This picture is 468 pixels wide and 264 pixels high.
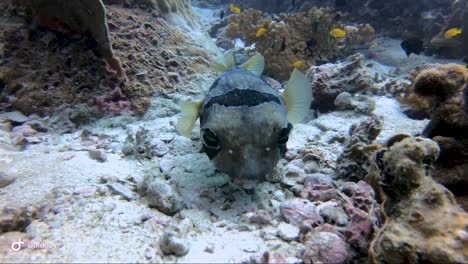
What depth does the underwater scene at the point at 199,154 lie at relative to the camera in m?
2.12

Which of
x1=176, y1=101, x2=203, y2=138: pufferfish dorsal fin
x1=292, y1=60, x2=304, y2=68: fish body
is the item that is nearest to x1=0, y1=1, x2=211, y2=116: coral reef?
x1=176, y1=101, x2=203, y2=138: pufferfish dorsal fin

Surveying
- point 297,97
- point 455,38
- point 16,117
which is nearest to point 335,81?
point 297,97

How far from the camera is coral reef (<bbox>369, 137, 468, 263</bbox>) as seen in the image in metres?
1.68

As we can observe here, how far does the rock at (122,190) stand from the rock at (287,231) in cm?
155

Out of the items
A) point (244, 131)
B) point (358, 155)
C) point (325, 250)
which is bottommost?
point (325, 250)

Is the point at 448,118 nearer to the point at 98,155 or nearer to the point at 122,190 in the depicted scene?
the point at 122,190

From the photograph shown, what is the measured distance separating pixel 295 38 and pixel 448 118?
20.8 feet

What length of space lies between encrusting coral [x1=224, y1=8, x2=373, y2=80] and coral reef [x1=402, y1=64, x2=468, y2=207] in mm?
4724

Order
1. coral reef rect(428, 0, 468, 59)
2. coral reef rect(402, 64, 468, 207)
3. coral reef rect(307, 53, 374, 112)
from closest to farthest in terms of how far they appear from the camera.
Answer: coral reef rect(402, 64, 468, 207)
coral reef rect(307, 53, 374, 112)
coral reef rect(428, 0, 468, 59)

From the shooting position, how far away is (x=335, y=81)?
5.83m

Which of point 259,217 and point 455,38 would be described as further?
point 455,38

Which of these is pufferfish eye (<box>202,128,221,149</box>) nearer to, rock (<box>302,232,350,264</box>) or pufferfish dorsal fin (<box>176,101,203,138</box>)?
pufferfish dorsal fin (<box>176,101,203,138</box>)

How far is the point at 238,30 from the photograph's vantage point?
9.54 meters

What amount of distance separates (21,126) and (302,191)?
4.00m
